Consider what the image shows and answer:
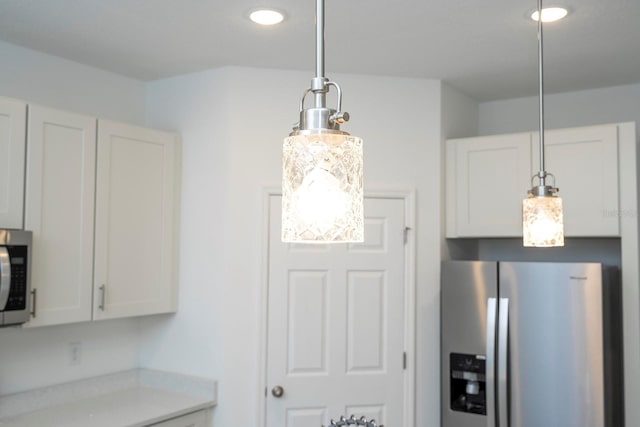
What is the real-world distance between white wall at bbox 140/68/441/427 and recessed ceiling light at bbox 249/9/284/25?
2.35ft

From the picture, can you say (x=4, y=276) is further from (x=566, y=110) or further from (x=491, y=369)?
(x=566, y=110)

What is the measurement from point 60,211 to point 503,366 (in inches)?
87.2

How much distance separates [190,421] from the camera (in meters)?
3.09

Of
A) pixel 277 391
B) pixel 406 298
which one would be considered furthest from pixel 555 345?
pixel 277 391

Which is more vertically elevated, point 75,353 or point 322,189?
point 322,189

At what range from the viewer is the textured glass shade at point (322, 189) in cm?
96

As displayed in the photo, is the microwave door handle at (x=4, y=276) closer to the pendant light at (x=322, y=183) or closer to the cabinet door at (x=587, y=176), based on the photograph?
the pendant light at (x=322, y=183)

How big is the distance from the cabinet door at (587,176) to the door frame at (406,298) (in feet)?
2.55

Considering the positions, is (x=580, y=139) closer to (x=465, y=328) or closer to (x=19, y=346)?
(x=465, y=328)

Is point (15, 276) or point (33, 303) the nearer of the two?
point (15, 276)

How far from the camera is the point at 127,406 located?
3051 millimetres

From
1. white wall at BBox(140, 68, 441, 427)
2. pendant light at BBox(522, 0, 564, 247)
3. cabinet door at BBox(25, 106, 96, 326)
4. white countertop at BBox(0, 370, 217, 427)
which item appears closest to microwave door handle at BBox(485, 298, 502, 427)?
white wall at BBox(140, 68, 441, 427)

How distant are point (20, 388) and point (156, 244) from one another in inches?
37.4

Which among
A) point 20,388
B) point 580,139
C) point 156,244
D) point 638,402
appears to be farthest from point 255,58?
point 638,402
